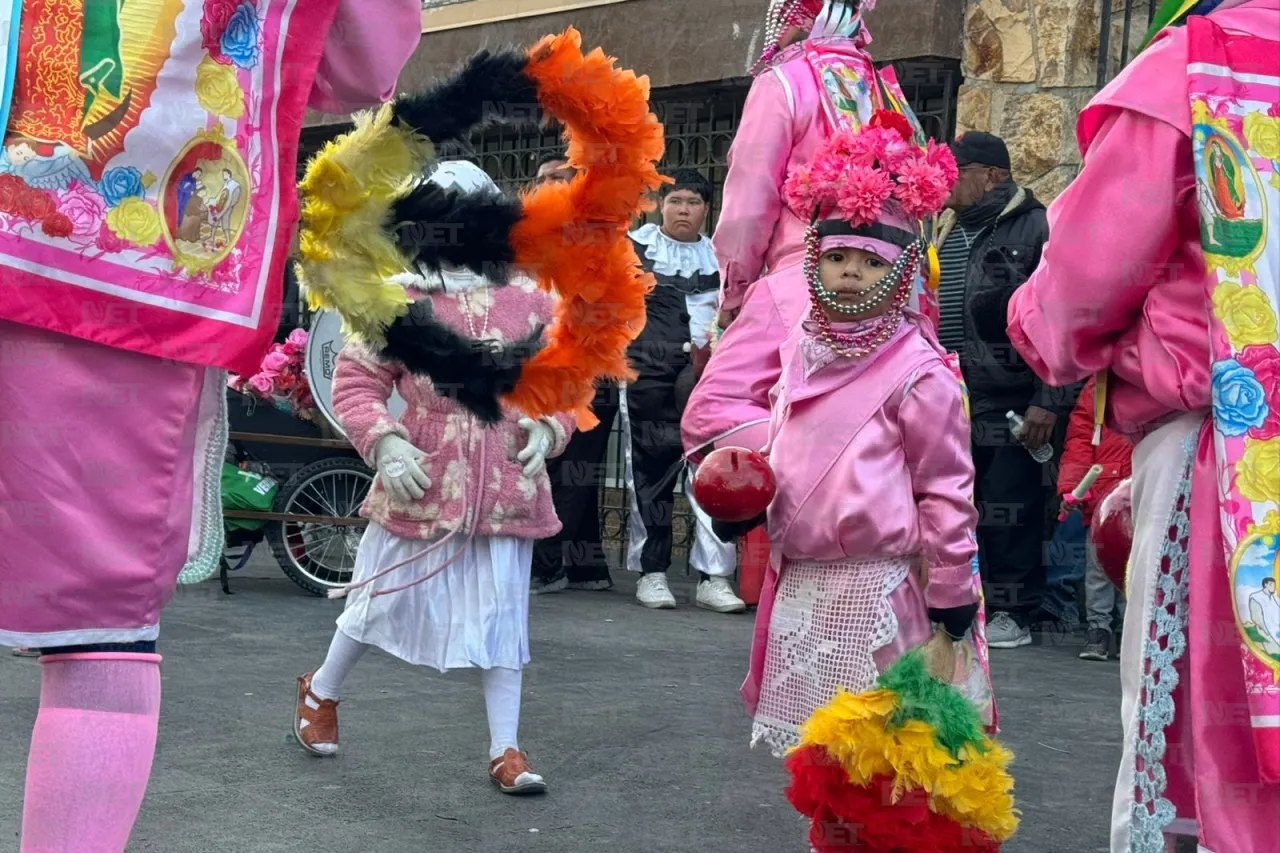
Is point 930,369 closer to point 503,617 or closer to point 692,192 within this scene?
point 503,617

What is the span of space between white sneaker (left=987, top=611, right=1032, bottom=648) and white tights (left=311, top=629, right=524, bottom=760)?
10.2 feet

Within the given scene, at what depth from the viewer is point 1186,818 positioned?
2990 millimetres

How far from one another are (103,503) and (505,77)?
3.53ft

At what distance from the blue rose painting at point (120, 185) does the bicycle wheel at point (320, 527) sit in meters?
5.97

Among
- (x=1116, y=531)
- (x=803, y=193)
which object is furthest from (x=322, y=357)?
(x=1116, y=531)

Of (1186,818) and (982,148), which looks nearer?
(1186,818)

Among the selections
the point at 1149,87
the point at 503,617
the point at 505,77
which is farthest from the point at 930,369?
the point at 503,617

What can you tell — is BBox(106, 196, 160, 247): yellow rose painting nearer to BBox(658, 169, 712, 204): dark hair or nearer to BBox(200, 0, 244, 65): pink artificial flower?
BBox(200, 0, 244, 65): pink artificial flower

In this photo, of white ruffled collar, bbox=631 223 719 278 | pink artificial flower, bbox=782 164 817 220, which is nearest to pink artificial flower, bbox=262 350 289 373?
white ruffled collar, bbox=631 223 719 278

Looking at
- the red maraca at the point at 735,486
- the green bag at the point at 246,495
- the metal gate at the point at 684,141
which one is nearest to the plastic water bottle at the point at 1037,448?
the metal gate at the point at 684,141

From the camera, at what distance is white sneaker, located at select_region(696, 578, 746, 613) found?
8.30 m

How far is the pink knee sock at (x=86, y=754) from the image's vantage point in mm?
2451

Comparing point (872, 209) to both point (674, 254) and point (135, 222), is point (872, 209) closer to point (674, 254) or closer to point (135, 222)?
point (135, 222)

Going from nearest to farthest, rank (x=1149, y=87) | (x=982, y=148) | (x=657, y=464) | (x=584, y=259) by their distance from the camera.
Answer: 1. (x=1149, y=87)
2. (x=584, y=259)
3. (x=982, y=148)
4. (x=657, y=464)
